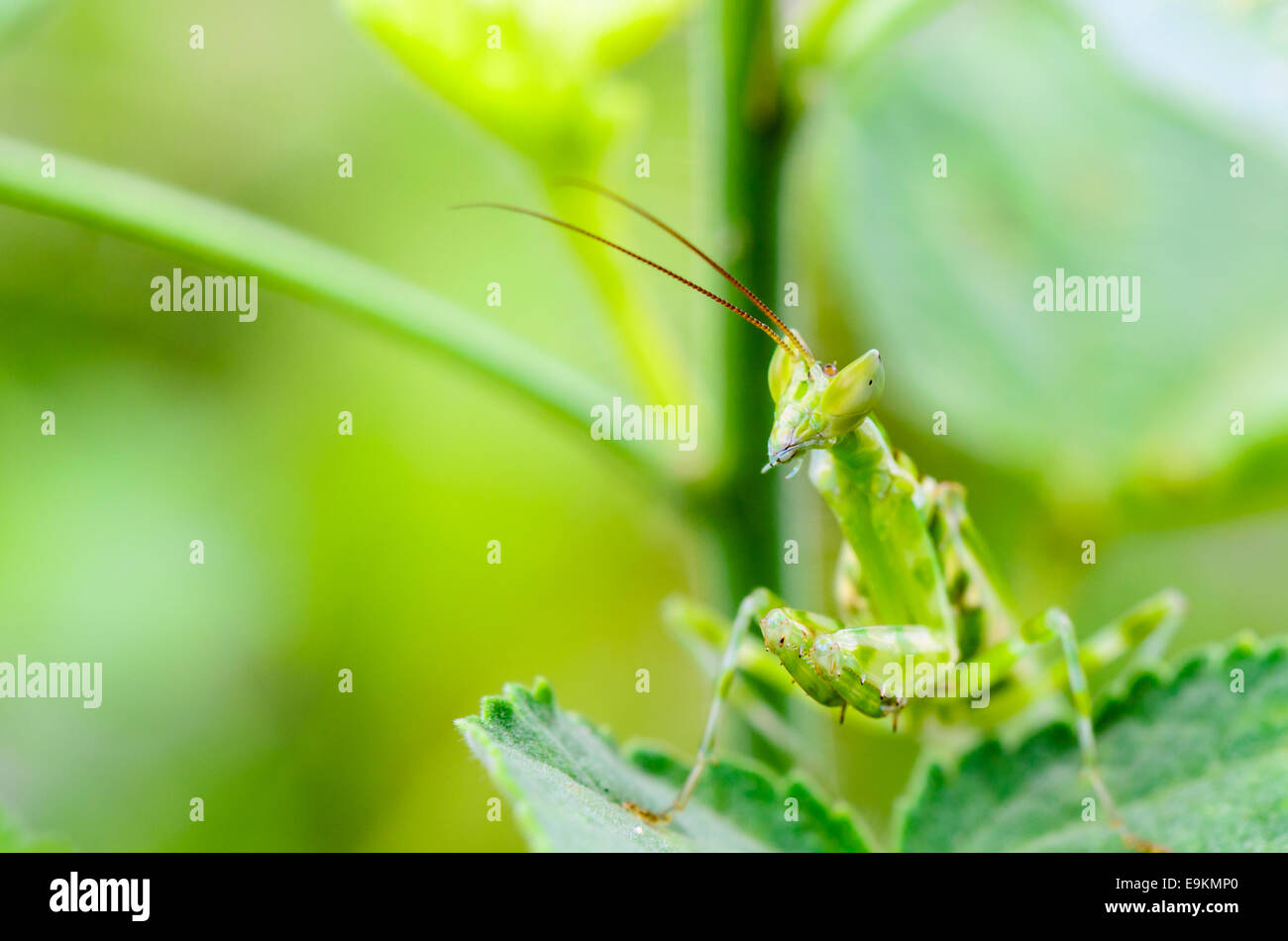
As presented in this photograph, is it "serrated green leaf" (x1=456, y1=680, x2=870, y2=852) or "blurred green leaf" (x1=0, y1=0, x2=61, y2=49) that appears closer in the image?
"serrated green leaf" (x1=456, y1=680, x2=870, y2=852)

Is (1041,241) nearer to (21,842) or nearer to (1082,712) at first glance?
(1082,712)

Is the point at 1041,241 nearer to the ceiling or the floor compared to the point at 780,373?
nearer to the ceiling

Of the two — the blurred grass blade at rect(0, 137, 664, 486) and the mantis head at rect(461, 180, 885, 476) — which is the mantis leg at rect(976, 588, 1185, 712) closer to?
the mantis head at rect(461, 180, 885, 476)

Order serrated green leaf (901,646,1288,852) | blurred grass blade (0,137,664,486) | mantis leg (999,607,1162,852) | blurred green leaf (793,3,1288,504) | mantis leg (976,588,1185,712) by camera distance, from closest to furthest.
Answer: serrated green leaf (901,646,1288,852), mantis leg (999,607,1162,852), blurred grass blade (0,137,664,486), mantis leg (976,588,1185,712), blurred green leaf (793,3,1288,504)

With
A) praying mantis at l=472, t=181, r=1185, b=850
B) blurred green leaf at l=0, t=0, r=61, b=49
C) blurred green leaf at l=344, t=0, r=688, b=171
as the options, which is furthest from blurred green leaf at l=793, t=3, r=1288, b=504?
blurred green leaf at l=0, t=0, r=61, b=49

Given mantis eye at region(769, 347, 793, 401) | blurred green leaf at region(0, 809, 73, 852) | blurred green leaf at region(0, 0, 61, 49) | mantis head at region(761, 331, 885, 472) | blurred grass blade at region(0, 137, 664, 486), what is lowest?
blurred green leaf at region(0, 809, 73, 852)

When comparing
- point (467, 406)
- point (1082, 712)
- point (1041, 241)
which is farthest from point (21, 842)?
point (1041, 241)

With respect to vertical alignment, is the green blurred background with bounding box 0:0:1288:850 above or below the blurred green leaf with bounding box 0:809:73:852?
above
